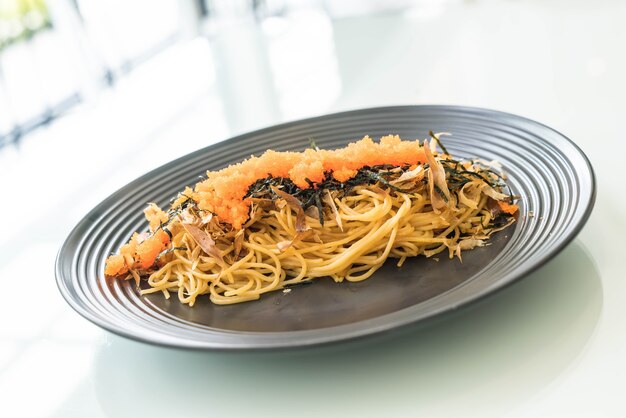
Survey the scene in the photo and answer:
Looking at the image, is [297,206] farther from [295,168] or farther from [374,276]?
[374,276]

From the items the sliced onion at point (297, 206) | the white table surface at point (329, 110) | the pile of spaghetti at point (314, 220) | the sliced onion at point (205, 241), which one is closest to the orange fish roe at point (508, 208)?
the pile of spaghetti at point (314, 220)

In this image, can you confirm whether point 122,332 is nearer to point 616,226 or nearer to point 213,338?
point 213,338

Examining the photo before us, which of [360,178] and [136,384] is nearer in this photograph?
[136,384]

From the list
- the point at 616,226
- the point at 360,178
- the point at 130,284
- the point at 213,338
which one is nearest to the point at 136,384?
the point at 213,338

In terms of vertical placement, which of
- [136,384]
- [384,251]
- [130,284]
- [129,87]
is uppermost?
[129,87]

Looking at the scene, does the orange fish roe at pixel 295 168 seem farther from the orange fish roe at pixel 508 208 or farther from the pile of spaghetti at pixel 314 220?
the orange fish roe at pixel 508 208

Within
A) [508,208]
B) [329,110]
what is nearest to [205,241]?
[508,208]
